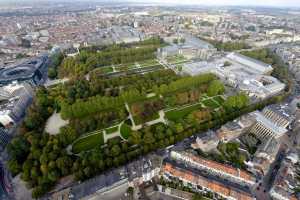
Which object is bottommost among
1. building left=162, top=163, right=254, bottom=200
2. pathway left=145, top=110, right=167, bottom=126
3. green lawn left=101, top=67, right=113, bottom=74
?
building left=162, top=163, right=254, bottom=200

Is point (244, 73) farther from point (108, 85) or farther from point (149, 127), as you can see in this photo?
point (108, 85)

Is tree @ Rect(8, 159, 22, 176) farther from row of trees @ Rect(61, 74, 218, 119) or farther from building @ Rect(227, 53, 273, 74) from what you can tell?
building @ Rect(227, 53, 273, 74)

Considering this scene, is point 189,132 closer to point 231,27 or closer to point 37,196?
point 37,196

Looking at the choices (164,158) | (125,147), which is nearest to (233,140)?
(164,158)

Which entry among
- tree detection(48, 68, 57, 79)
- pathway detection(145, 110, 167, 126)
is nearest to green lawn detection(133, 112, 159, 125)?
pathway detection(145, 110, 167, 126)

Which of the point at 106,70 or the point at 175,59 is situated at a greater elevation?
the point at 175,59

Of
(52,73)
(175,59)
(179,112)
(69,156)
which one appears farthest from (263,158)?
(52,73)

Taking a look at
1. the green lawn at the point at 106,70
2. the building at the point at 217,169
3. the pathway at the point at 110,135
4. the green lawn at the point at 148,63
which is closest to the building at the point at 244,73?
the green lawn at the point at 148,63
